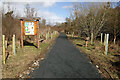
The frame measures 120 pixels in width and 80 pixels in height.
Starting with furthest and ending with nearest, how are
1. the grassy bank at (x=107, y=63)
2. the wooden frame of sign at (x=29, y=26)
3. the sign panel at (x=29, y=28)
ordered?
1. the sign panel at (x=29, y=28)
2. the wooden frame of sign at (x=29, y=26)
3. the grassy bank at (x=107, y=63)

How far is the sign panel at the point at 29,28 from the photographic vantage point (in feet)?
32.5

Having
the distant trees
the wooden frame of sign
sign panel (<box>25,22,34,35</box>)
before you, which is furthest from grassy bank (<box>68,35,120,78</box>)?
the distant trees

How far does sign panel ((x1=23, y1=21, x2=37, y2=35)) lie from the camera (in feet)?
32.5

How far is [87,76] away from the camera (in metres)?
4.01

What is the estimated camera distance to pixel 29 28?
10.1 m

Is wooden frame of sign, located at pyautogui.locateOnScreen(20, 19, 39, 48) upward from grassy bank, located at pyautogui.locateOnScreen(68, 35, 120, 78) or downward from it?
upward

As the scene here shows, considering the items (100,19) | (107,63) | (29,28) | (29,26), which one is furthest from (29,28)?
(100,19)

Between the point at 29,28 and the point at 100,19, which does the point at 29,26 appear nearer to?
the point at 29,28

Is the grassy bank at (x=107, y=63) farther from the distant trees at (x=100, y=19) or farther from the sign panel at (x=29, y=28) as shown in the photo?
the distant trees at (x=100, y=19)

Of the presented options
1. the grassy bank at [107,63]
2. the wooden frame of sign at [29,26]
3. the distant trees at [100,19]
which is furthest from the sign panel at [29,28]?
the distant trees at [100,19]

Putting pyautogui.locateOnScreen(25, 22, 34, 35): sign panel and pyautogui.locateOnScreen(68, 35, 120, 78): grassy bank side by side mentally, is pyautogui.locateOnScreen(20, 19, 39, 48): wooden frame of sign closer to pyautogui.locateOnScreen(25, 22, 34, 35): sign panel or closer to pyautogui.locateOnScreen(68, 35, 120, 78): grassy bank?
pyautogui.locateOnScreen(25, 22, 34, 35): sign panel

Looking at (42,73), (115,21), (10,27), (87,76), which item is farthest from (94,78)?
(115,21)

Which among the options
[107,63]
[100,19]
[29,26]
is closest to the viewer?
[107,63]

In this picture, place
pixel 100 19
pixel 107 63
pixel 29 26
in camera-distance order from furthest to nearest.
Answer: pixel 100 19 < pixel 29 26 < pixel 107 63
